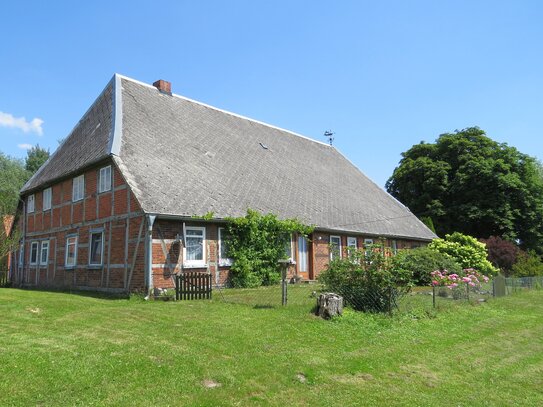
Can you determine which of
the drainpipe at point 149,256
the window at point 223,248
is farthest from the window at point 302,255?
the drainpipe at point 149,256

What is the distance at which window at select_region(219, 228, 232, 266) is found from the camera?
1739cm

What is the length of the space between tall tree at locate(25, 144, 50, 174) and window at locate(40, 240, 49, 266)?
3536cm

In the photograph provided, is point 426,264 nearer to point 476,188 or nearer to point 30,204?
point 30,204

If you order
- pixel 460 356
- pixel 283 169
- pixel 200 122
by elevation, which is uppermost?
pixel 200 122

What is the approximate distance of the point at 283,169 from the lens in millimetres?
24844

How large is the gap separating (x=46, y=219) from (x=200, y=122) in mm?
8495

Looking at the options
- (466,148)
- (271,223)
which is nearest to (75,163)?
(271,223)

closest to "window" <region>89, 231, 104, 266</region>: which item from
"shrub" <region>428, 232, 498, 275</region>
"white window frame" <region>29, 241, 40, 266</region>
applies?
"white window frame" <region>29, 241, 40, 266</region>

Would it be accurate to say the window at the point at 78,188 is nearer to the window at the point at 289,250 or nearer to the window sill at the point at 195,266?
the window sill at the point at 195,266

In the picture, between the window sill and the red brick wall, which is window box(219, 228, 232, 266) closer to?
the window sill

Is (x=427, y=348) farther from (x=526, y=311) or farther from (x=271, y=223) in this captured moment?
(x=271, y=223)

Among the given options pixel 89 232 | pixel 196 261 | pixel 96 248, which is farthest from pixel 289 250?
pixel 89 232

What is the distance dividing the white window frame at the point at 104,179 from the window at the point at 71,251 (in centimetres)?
280

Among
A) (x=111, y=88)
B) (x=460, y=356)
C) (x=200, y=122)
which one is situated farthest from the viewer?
(x=200, y=122)
